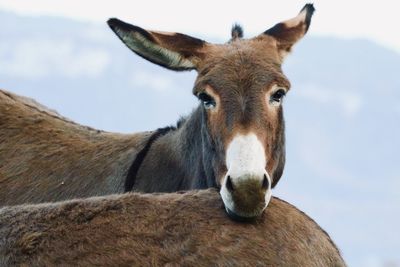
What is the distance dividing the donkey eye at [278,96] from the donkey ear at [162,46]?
2.78ft

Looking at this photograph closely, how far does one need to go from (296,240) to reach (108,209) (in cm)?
112

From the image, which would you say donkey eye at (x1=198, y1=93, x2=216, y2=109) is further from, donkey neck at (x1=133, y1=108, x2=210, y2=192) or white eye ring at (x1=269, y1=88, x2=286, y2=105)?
donkey neck at (x1=133, y1=108, x2=210, y2=192)

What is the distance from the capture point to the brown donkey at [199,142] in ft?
32.3

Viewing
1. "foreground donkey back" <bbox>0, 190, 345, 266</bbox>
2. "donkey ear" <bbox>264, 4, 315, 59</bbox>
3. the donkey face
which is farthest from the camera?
"donkey ear" <bbox>264, 4, 315, 59</bbox>

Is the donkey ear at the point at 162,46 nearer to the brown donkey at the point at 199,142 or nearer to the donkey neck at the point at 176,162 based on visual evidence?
the brown donkey at the point at 199,142

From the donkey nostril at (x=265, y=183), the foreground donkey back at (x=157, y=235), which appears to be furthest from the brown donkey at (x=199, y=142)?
the foreground donkey back at (x=157, y=235)

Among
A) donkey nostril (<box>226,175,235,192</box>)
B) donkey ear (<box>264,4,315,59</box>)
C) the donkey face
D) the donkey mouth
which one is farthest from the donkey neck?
the donkey mouth

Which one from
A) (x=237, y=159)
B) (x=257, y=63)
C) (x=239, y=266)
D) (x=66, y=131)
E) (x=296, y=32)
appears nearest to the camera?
(x=239, y=266)

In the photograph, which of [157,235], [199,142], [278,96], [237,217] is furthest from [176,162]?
[157,235]

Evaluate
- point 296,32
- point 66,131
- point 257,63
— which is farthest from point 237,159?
point 66,131

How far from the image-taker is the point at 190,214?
8141 millimetres

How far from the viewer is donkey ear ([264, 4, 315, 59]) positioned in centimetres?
1135

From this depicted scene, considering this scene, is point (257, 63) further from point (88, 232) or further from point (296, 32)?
point (88, 232)

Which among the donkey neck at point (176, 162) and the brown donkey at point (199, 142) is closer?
the brown donkey at point (199, 142)
